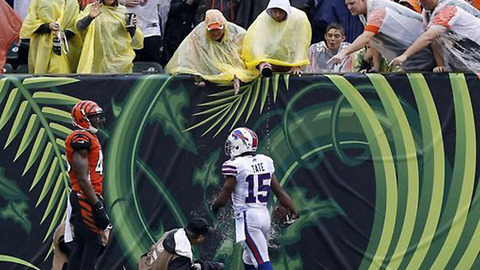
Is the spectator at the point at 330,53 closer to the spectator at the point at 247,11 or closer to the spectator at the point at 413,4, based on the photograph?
the spectator at the point at 413,4

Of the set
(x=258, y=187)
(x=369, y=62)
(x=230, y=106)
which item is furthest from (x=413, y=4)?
(x=258, y=187)

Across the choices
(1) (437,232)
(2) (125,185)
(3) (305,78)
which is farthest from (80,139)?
(1) (437,232)

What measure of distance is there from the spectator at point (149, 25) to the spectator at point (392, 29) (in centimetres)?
238

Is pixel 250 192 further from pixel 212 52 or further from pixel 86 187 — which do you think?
pixel 212 52

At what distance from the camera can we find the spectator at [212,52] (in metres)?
13.5

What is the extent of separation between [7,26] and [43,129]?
4.53 feet

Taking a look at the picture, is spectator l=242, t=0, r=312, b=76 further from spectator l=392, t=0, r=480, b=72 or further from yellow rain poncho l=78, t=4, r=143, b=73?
yellow rain poncho l=78, t=4, r=143, b=73

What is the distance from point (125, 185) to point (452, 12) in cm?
374

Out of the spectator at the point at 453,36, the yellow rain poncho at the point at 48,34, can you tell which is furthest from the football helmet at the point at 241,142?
the yellow rain poncho at the point at 48,34

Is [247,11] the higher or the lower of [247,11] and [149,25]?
the higher

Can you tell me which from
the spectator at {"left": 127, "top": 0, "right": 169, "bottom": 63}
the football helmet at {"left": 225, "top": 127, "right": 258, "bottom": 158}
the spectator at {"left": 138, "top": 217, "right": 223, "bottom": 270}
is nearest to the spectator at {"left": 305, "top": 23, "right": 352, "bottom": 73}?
the spectator at {"left": 127, "top": 0, "right": 169, "bottom": 63}

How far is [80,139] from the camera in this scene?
461 inches

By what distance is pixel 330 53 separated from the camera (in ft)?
47.4

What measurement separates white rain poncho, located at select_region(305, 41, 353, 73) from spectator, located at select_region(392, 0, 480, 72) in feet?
3.41
